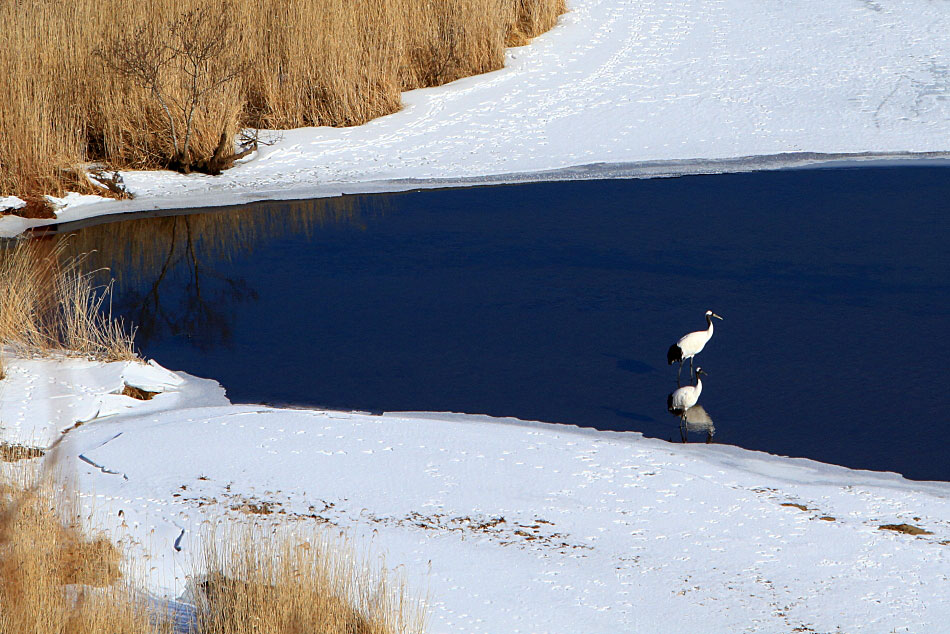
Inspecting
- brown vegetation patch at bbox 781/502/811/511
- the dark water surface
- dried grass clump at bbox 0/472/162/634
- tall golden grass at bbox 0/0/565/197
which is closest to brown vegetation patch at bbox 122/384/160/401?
the dark water surface

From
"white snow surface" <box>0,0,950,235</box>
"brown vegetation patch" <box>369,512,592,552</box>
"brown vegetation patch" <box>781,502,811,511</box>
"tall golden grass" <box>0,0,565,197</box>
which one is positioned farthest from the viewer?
"white snow surface" <box>0,0,950,235</box>

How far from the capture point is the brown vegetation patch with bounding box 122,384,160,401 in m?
6.10

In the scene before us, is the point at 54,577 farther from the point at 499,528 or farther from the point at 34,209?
the point at 34,209

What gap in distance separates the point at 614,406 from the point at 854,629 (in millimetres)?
2436

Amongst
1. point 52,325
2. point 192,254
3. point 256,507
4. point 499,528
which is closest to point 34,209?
point 192,254

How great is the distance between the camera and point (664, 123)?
11969mm

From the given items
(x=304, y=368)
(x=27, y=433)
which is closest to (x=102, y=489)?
(x=27, y=433)

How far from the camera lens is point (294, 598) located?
330 centimetres

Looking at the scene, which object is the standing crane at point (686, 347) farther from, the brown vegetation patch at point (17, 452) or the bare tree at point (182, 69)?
the bare tree at point (182, 69)

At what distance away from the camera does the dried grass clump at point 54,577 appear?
314 centimetres

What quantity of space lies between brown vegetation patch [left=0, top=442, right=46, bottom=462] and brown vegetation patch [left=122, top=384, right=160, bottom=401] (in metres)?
0.95

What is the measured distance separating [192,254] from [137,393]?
3.08m

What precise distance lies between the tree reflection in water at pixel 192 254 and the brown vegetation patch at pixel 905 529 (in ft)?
14.3

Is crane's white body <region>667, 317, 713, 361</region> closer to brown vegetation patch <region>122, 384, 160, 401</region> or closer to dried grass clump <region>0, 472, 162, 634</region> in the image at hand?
brown vegetation patch <region>122, 384, 160, 401</region>
